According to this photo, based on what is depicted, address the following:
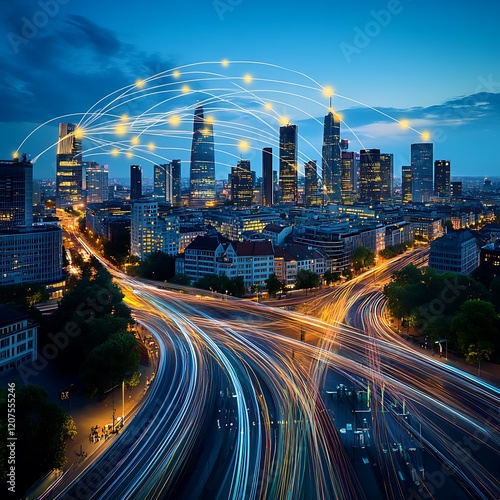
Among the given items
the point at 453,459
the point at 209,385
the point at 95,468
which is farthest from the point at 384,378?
the point at 95,468

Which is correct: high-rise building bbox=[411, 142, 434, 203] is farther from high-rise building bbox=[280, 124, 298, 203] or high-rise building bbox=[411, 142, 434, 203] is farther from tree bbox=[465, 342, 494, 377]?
tree bbox=[465, 342, 494, 377]

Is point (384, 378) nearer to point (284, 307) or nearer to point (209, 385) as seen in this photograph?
point (209, 385)

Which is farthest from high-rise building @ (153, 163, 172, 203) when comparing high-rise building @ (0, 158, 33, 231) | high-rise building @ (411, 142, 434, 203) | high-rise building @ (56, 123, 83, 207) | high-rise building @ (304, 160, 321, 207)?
high-rise building @ (0, 158, 33, 231)

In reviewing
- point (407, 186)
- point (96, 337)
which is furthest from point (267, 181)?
point (96, 337)

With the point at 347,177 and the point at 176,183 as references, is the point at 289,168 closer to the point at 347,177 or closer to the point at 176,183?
the point at 347,177

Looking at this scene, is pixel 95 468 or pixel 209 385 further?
pixel 209 385
